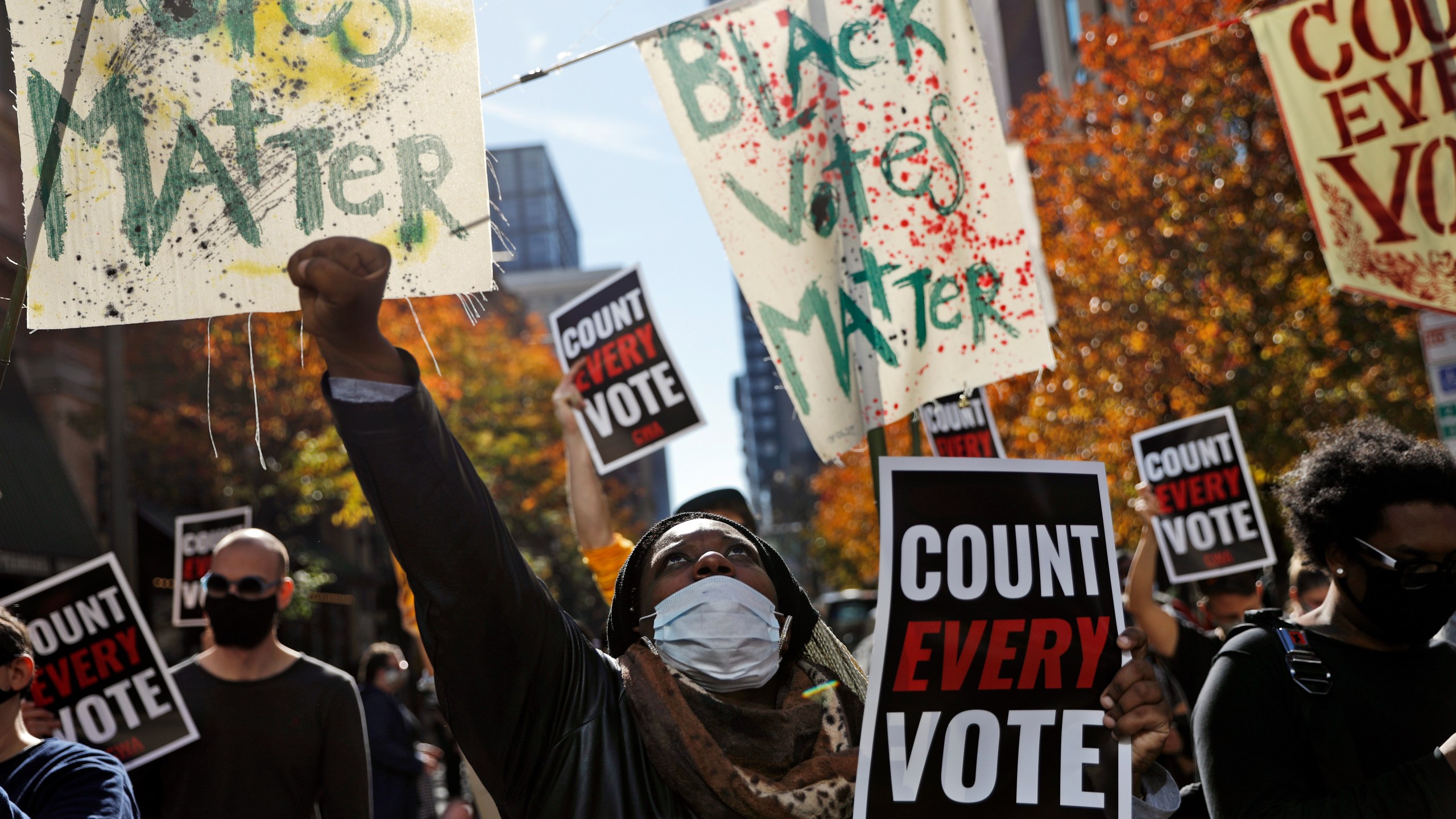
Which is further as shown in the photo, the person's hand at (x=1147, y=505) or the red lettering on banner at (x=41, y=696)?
the person's hand at (x=1147, y=505)

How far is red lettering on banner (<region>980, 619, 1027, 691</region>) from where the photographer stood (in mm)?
2254

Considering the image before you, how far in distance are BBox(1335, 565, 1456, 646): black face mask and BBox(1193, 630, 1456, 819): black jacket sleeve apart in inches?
9.8

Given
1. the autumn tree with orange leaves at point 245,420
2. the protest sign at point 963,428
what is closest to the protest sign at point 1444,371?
the protest sign at point 963,428

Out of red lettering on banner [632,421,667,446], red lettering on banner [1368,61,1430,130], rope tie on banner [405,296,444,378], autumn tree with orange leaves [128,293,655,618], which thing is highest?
autumn tree with orange leaves [128,293,655,618]

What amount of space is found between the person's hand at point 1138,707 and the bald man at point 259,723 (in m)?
2.50

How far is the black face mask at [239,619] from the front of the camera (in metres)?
3.92

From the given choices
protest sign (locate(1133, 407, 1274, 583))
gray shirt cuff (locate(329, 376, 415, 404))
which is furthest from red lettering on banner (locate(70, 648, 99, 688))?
protest sign (locate(1133, 407, 1274, 583))

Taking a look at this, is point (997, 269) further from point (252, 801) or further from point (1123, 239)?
point (1123, 239)

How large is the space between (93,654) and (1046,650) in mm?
3446

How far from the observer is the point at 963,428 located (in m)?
5.57

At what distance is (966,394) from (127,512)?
887 cm

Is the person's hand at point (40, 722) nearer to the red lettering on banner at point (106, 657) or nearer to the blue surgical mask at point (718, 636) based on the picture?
the red lettering on banner at point (106, 657)

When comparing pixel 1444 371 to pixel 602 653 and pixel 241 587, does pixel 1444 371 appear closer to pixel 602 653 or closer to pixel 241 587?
pixel 602 653

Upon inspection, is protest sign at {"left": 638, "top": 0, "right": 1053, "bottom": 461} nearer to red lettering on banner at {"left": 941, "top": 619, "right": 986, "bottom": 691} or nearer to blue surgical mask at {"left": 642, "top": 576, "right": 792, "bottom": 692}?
blue surgical mask at {"left": 642, "top": 576, "right": 792, "bottom": 692}
